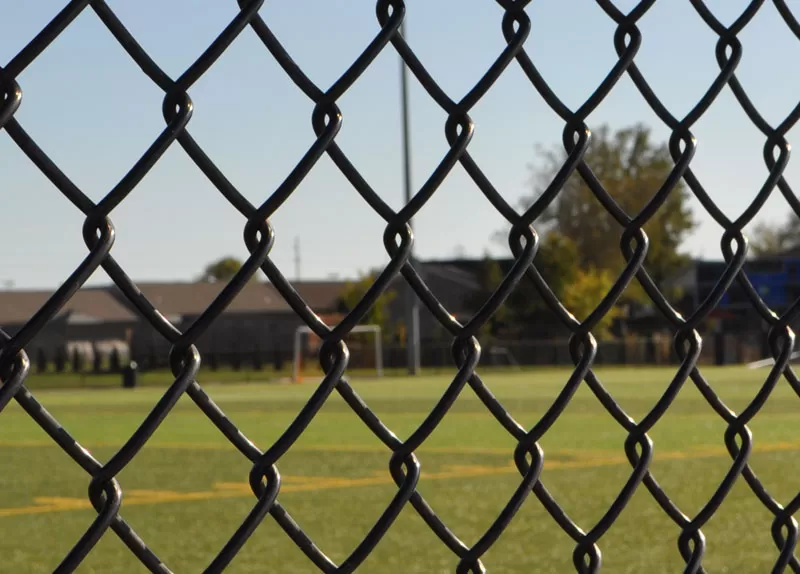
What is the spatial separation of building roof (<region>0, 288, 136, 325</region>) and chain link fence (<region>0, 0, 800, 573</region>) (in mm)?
93865

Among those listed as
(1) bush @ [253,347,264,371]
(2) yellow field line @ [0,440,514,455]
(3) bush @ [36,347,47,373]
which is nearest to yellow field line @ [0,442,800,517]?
(2) yellow field line @ [0,440,514,455]

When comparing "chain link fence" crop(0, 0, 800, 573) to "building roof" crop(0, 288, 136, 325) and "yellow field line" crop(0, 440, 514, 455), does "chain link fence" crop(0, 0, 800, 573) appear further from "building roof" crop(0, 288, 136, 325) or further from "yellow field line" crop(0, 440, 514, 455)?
"building roof" crop(0, 288, 136, 325)

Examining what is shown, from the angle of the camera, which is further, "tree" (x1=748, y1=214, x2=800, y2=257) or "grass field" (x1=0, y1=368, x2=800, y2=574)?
"tree" (x1=748, y1=214, x2=800, y2=257)

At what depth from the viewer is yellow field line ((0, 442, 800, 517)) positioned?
440 inches

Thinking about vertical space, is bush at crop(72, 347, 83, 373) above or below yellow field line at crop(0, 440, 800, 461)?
below

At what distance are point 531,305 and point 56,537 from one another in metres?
65.1

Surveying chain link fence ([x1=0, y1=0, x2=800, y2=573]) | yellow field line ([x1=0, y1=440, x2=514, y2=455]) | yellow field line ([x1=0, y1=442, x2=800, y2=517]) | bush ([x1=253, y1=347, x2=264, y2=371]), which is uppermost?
chain link fence ([x1=0, y1=0, x2=800, y2=573])

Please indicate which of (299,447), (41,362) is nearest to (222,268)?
(41,362)

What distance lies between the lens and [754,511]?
9734 mm

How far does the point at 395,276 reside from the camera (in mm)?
1739

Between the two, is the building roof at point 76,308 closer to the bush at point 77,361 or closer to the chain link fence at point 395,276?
the bush at point 77,361

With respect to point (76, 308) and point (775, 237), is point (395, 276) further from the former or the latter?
point (775, 237)

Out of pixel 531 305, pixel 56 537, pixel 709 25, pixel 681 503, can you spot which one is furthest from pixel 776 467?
pixel 531 305

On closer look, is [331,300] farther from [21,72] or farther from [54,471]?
[21,72]
